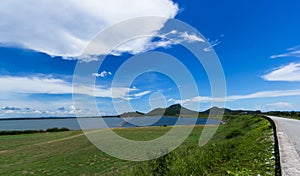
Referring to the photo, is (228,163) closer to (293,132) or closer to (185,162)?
(185,162)

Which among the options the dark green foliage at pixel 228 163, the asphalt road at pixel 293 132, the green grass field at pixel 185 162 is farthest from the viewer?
the asphalt road at pixel 293 132

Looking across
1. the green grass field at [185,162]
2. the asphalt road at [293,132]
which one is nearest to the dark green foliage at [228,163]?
the green grass field at [185,162]

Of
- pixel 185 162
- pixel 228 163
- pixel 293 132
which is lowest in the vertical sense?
pixel 185 162

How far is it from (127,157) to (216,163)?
12987mm

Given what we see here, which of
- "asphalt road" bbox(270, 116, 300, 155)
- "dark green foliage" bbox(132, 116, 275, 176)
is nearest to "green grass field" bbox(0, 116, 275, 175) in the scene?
"dark green foliage" bbox(132, 116, 275, 176)

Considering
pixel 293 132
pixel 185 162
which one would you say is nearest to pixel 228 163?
pixel 185 162

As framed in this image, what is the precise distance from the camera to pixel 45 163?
20.6m

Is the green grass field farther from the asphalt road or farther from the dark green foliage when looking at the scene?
the asphalt road

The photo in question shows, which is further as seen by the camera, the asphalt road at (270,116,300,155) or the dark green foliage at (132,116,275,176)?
the asphalt road at (270,116,300,155)

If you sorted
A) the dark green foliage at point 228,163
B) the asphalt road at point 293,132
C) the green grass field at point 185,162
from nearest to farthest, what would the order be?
the dark green foliage at point 228,163 < the green grass field at point 185,162 < the asphalt road at point 293,132

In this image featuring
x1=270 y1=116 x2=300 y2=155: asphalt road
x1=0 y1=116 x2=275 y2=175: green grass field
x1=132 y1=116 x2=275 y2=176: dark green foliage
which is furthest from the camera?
x1=270 y1=116 x2=300 y2=155: asphalt road

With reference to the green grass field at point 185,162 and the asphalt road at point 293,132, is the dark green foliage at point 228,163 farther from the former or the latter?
the asphalt road at point 293,132

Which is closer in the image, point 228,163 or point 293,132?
point 228,163

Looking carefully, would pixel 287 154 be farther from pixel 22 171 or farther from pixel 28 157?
pixel 28 157
